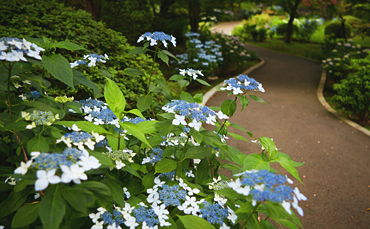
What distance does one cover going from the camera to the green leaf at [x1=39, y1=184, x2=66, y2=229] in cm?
92

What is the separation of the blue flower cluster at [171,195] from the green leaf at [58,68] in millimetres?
871

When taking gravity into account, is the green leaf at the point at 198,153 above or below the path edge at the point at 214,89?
above

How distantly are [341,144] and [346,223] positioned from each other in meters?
2.34

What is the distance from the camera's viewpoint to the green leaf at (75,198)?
3.42 feet

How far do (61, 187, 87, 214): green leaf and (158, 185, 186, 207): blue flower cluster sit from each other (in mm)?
545

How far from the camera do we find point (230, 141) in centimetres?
470

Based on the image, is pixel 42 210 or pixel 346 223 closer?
pixel 42 210

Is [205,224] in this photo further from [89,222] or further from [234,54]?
[234,54]

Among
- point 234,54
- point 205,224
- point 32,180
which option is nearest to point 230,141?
point 205,224

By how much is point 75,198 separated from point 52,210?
0.35ft

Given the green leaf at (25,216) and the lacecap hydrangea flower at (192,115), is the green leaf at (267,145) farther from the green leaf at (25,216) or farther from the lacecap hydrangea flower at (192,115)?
the green leaf at (25,216)

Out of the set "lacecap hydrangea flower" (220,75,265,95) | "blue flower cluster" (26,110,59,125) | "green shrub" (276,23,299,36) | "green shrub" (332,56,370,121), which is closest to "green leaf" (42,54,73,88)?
"blue flower cluster" (26,110,59,125)

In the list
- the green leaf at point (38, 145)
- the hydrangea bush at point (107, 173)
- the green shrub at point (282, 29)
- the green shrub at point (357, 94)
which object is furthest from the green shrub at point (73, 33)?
the green shrub at point (282, 29)

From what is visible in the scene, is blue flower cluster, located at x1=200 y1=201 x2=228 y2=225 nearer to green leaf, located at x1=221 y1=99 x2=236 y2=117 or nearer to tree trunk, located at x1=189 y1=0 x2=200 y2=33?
green leaf, located at x1=221 y1=99 x2=236 y2=117
